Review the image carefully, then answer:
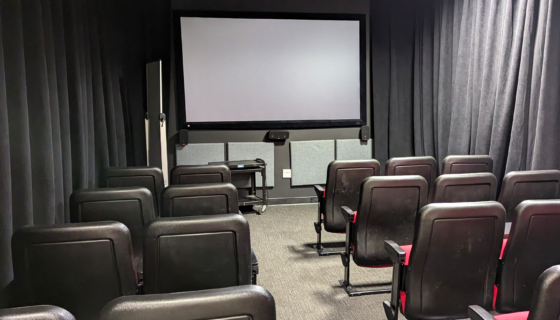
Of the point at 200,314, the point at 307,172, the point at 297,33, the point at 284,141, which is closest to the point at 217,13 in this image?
the point at 297,33

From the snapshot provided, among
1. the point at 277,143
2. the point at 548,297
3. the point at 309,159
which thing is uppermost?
the point at 277,143

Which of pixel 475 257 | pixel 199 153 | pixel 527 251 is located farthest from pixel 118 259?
pixel 199 153

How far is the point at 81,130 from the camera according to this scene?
3355 millimetres

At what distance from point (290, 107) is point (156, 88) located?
73.8 inches

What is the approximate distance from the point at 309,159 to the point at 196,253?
437 centimetres

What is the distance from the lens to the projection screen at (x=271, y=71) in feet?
18.1

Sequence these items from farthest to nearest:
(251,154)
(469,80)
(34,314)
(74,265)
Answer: (251,154), (469,80), (74,265), (34,314)

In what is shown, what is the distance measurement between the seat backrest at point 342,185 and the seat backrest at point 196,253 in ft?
5.61

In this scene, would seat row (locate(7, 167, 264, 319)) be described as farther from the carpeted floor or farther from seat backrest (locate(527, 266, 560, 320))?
the carpeted floor

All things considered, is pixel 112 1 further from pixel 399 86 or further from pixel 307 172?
pixel 399 86

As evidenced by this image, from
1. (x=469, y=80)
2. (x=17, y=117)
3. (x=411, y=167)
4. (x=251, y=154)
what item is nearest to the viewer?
(x=17, y=117)

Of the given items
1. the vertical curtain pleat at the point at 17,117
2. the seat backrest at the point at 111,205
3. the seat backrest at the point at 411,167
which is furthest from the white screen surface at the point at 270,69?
the seat backrest at the point at 111,205

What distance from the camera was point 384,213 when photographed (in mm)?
2512

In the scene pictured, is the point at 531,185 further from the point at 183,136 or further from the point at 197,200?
the point at 183,136
